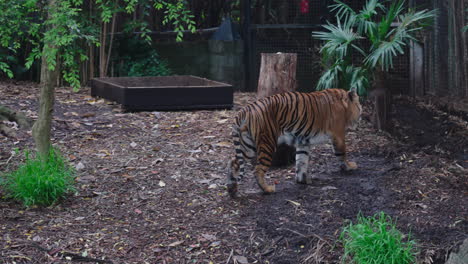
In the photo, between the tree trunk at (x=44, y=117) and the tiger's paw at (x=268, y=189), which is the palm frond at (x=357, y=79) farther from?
the tree trunk at (x=44, y=117)

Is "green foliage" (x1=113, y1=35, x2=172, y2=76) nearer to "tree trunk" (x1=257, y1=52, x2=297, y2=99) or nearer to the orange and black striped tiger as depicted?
"tree trunk" (x1=257, y1=52, x2=297, y2=99)

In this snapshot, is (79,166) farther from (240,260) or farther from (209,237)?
(240,260)

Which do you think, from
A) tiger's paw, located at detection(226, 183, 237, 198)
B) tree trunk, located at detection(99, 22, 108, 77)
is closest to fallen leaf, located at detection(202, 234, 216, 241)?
tiger's paw, located at detection(226, 183, 237, 198)

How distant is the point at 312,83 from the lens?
466 inches

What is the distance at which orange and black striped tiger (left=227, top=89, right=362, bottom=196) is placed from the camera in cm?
591

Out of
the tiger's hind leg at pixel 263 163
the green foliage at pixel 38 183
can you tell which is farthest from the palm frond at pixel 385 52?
the green foliage at pixel 38 183

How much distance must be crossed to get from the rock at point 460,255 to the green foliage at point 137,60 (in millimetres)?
8365

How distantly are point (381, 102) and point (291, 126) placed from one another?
8.11ft

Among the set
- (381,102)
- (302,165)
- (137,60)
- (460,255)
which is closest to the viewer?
(460,255)

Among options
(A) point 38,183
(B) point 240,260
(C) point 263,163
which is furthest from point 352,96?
(A) point 38,183

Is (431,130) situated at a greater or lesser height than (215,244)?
greater

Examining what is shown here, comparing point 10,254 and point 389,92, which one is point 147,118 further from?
point 10,254

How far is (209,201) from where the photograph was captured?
232 inches

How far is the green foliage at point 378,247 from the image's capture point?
4.50 metres
